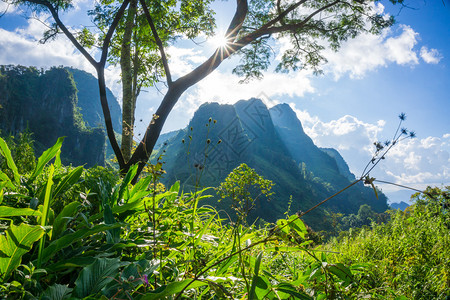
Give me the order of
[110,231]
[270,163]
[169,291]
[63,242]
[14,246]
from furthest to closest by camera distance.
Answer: [270,163]
[110,231]
[63,242]
[14,246]
[169,291]

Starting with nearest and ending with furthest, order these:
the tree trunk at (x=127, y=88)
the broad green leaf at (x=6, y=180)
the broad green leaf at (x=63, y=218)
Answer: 1. the broad green leaf at (x=63, y=218)
2. the broad green leaf at (x=6, y=180)
3. the tree trunk at (x=127, y=88)

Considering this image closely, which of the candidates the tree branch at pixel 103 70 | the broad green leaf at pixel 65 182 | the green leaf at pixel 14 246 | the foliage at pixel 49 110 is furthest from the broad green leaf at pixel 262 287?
the foliage at pixel 49 110

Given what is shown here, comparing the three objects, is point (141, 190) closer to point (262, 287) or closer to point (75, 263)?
point (75, 263)

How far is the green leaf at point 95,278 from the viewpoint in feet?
2.08

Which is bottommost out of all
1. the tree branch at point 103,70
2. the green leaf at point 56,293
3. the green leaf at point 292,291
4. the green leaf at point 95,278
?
the green leaf at point 56,293

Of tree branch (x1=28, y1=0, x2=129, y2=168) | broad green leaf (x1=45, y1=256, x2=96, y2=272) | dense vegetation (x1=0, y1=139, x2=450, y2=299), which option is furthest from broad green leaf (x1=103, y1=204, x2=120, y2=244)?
tree branch (x1=28, y1=0, x2=129, y2=168)

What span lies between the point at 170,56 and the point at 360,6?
18.2ft

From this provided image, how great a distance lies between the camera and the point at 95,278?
666 mm

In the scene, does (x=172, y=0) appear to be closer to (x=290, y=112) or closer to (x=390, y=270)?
(x=390, y=270)

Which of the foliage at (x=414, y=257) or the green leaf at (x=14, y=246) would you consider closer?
the green leaf at (x=14, y=246)

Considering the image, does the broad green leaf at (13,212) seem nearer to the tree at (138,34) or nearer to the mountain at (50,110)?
the tree at (138,34)

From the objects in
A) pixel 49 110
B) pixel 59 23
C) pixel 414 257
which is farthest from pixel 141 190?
pixel 49 110

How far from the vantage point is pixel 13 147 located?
8.54ft

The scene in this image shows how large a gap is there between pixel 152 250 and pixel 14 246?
47 cm
